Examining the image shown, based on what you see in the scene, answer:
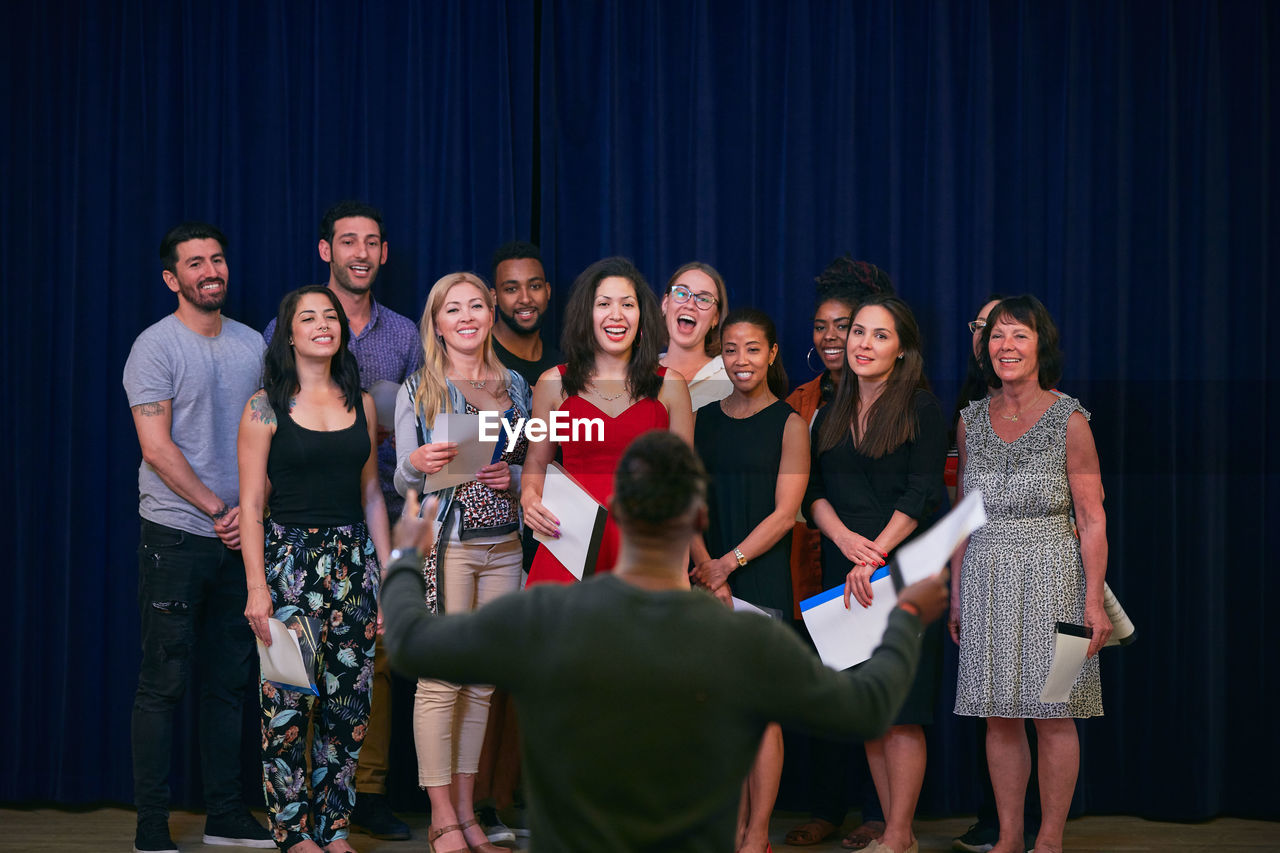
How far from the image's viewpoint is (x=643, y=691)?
5.05 ft

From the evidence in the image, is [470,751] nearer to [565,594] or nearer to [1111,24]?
[565,594]

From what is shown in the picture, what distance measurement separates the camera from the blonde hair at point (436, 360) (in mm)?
3387

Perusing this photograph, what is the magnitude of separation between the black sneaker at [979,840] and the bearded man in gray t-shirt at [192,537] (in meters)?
2.14

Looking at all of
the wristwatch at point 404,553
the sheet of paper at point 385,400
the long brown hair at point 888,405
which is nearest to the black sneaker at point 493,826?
the sheet of paper at point 385,400

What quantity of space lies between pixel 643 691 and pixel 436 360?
6.82 feet

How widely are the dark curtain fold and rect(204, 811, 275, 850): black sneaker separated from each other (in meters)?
0.57

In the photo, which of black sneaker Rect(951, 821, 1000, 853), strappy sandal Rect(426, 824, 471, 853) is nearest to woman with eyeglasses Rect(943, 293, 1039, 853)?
black sneaker Rect(951, 821, 1000, 853)

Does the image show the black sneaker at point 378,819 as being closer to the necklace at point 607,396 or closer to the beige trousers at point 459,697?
the beige trousers at point 459,697

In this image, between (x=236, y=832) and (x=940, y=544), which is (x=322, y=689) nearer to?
(x=236, y=832)

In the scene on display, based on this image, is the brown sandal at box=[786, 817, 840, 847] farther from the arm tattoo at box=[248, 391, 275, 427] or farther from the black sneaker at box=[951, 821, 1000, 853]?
the arm tattoo at box=[248, 391, 275, 427]

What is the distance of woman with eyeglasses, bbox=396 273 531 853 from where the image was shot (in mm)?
3307

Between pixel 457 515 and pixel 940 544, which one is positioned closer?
pixel 940 544

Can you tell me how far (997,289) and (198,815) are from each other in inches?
133

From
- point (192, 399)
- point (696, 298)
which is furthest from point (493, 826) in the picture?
point (696, 298)
